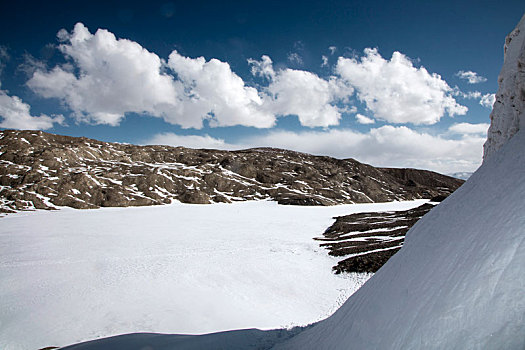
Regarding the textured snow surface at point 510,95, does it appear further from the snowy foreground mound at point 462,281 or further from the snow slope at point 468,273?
the snowy foreground mound at point 462,281

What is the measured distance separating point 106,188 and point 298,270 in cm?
5875

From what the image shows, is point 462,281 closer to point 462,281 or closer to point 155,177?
point 462,281

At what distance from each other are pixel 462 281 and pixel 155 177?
73.0m

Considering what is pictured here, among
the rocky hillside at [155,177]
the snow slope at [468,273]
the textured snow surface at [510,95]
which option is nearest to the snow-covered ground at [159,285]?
the snow slope at [468,273]

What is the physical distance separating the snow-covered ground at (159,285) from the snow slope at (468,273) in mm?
7091

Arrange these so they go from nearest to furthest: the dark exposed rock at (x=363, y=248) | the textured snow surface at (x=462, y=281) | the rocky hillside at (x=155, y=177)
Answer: the textured snow surface at (x=462, y=281) → the dark exposed rock at (x=363, y=248) → the rocky hillside at (x=155, y=177)

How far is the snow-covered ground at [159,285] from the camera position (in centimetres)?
1115

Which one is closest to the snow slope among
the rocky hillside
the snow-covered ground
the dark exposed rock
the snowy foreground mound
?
the snowy foreground mound

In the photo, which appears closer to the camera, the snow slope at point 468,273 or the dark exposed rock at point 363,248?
the snow slope at point 468,273

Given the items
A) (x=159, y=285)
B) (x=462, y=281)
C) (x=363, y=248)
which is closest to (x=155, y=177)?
(x=159, y=285)

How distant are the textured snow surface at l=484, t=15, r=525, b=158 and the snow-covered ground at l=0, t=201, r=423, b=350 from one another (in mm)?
9584

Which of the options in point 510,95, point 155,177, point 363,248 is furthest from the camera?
point 155,177

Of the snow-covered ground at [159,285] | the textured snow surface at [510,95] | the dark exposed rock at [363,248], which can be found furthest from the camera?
the dark exposed rock at [363,248]

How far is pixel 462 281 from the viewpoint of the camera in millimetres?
3154
